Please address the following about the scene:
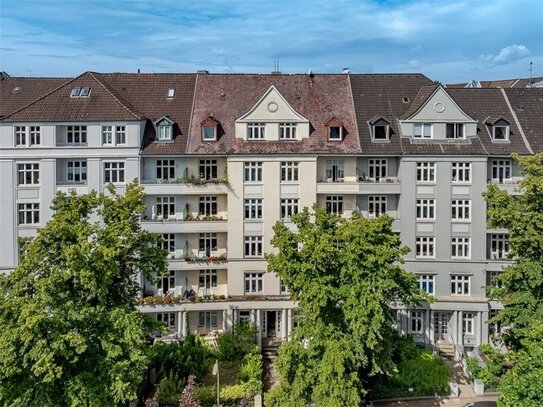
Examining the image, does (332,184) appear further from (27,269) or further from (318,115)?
(27,269)

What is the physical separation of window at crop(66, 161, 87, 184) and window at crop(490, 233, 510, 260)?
29.1 meters

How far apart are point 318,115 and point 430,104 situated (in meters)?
8.04

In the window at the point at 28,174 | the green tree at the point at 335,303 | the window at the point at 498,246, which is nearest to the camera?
the green tree at the point at 335,303

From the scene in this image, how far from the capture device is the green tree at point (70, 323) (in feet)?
70.1

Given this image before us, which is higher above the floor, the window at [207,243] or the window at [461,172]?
the window at [461,172]

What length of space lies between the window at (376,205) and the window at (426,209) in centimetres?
239

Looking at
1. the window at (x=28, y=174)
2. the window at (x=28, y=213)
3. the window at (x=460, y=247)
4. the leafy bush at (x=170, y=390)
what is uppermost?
the window at (x=28, y=174)

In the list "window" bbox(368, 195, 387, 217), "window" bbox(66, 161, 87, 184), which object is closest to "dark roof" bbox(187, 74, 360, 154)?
"window" bbox(368, 195, 387, 217)

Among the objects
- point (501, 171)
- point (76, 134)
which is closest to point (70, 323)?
point (76, 134)

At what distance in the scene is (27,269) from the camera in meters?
23.1

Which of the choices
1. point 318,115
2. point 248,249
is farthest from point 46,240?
point 318,115

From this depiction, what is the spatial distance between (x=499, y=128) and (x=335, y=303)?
2021 cm

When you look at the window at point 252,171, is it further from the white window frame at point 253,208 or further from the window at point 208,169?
the window at point 208,169

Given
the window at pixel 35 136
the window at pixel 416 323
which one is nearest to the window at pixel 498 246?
the window at pixel 416 323
